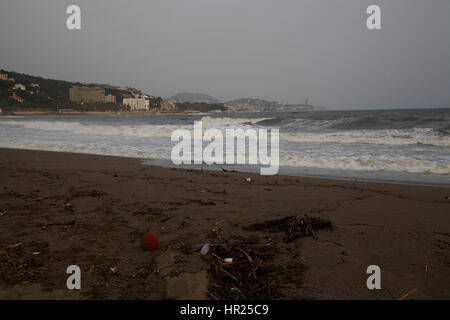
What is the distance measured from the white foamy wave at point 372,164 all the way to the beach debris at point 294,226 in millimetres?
4938

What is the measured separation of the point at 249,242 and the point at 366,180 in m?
4.33

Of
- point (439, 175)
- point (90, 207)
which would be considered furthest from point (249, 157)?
point (90, 207)

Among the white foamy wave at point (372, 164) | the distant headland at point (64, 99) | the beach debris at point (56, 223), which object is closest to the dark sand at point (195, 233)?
the beach debris at point (56, 223)

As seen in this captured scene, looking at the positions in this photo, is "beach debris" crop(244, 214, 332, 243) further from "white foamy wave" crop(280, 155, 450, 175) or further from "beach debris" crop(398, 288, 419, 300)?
"white foamy wave" crop(280, 155, 450, 175)

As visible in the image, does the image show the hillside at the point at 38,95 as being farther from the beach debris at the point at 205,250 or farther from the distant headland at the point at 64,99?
the beach debris at the point at 205,250

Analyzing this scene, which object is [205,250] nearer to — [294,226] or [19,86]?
[294,226]

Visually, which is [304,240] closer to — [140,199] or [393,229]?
[393,229]

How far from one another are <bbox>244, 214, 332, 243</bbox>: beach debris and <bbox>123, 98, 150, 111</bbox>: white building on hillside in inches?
3758

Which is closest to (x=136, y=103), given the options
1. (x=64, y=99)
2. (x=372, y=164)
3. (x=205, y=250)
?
(x=64, y=99)

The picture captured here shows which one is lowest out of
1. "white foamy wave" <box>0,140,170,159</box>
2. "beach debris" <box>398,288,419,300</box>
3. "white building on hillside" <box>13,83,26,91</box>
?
"beach debris" <box>398,288,419,300</box>

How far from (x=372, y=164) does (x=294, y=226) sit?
18.7 ft

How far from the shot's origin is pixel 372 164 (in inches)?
309

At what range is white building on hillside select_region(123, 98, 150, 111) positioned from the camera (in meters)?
93.3

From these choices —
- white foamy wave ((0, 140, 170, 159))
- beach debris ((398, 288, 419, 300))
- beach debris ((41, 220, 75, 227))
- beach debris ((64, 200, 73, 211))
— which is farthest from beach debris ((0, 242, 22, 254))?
white foamy wave ((0, 140, 170, 159))
